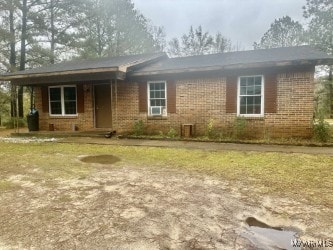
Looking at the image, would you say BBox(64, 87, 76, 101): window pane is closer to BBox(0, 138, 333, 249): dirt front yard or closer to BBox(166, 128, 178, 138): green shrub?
BBox(166, 128, 178, 138): green shrub

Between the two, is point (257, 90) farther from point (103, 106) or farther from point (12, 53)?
point (12, 53)

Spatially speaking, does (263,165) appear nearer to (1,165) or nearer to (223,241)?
(223,241)

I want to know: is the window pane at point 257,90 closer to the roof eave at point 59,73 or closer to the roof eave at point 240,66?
the roof eave at point 240,66

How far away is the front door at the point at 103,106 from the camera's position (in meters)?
12.8

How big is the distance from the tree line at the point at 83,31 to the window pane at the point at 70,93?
21.8ft

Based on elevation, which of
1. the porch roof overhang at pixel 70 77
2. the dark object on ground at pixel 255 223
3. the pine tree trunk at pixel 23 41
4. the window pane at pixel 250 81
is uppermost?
the pine tree trunk at pixel 23 41

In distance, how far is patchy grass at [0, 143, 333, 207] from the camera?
4.55 metres

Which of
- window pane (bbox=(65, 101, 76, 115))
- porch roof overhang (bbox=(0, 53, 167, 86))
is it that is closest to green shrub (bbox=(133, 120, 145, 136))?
porch roof overhang (bbox=(0, 53, 167, 86))

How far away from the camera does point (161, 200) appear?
404 centimetres

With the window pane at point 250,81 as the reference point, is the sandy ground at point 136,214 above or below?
below

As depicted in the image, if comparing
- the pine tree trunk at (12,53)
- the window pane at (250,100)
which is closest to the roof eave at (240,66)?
the window pane at (250,100)

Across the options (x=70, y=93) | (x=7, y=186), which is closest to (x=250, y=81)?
(x=7, y=186)

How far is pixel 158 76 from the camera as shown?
1123 cm

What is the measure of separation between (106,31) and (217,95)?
16.1 m
